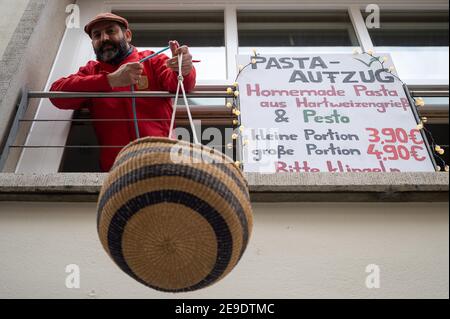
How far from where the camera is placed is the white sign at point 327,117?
2.69 metres

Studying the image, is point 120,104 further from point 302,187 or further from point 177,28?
point 177,28

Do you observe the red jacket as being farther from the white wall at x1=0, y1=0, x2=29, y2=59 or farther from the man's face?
the white wall at x1=0, y1=0, x2=29, y2=59

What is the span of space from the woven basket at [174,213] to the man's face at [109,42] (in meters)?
1.84

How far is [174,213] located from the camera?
1274 mm

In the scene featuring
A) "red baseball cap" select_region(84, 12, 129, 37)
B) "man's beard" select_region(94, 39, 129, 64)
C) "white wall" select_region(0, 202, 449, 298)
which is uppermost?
"red baseball cap" select_region(84, 12, 129, 37)

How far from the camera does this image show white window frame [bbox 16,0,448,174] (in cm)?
304

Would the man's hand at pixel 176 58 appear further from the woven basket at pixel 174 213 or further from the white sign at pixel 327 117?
the woven basket at pixel 174 213

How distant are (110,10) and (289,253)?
3319 millimetres

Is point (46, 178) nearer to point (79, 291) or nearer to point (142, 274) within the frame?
point (79, 291)

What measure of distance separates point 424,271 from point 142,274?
141 cm

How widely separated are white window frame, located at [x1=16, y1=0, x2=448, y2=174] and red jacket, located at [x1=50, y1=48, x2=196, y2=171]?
0.30 m

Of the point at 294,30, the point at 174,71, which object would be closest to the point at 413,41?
the point at 294,30

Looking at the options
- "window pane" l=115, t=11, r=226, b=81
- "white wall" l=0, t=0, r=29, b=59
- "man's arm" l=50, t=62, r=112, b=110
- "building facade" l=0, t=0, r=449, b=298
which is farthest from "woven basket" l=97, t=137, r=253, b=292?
"window pane" l=115, t=11, r=226, b=81
